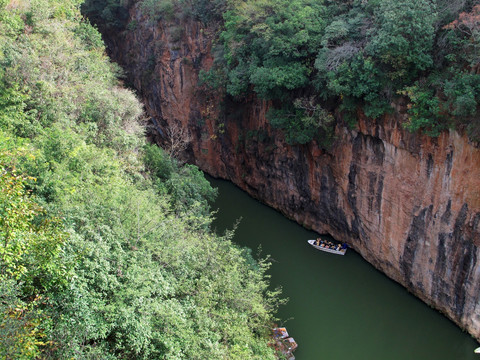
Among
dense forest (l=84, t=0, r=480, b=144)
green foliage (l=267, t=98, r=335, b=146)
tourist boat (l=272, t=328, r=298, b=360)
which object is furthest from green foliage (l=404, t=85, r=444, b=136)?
tourist boat (l=272, t=328, r=298, b=360)

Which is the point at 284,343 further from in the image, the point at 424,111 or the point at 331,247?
the point at 424,111

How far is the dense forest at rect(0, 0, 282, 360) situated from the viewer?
538cm

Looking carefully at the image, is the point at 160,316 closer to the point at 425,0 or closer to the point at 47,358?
the point at 47,358

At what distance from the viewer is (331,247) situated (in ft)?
45.6

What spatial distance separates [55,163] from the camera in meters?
8.02

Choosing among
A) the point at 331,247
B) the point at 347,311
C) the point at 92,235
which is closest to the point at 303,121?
the point at 331,247

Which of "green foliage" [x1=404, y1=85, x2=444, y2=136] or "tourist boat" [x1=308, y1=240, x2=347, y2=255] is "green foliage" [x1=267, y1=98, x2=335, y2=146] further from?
"tourist boat" [x1=308, y1=240, x2=347, y2=255]

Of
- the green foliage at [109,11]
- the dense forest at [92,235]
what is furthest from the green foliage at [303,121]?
the green foliage at [109,11]

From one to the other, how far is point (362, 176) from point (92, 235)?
827cm

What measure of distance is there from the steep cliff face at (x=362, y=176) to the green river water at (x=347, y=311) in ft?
1.49

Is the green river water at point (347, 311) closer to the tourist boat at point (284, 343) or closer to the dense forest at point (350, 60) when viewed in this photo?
the tourist boat at point (284, 343)

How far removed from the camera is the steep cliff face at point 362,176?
10125mm

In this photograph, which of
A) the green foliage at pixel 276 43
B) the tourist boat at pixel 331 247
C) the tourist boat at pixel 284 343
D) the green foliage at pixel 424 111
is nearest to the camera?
the green foliage at pixel 424 111

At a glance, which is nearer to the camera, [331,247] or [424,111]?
[424,111]
